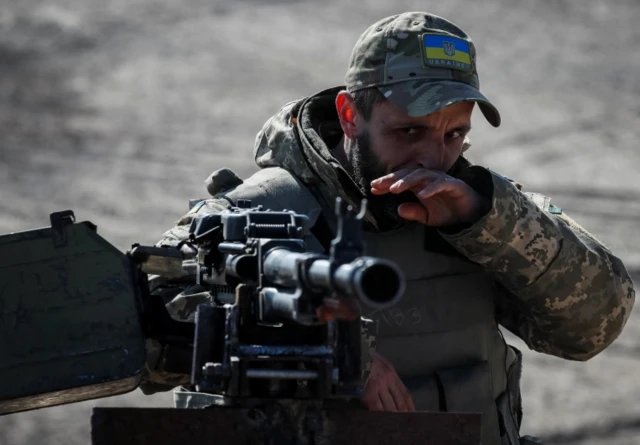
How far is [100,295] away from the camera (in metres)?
4.43

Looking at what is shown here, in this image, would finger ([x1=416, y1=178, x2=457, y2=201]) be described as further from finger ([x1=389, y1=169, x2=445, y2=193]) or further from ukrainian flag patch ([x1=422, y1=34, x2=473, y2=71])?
ukrainian flag patch ([x1=422, y1=34, x2=473, y2=71])

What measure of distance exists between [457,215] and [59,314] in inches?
46.7

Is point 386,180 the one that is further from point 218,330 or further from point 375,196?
point 218,330

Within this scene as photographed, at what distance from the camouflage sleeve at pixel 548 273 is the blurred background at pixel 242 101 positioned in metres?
5.60

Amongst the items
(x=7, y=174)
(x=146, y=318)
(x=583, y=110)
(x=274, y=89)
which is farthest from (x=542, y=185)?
(x=146, y=318)

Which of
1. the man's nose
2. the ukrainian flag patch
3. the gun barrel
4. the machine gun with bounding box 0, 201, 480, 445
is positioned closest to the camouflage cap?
the ukrainian flag patch

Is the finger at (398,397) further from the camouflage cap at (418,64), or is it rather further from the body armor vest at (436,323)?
the camouflage cap at (418,64)

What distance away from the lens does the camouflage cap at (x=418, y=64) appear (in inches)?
193

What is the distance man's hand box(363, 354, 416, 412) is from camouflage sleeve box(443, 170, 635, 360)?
1.74 ft

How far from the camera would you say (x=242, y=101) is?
1475 centimetres

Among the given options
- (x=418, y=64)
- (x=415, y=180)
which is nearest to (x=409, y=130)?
(x=418, y=64)

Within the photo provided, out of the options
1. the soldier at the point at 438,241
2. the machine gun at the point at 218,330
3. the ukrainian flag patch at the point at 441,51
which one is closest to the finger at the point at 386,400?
the machine gun at the point at 218,330

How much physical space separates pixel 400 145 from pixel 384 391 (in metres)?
0.97

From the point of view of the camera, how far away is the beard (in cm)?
493
